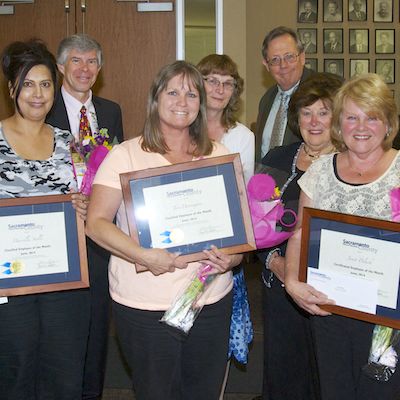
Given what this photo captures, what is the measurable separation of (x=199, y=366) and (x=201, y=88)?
1.07 m

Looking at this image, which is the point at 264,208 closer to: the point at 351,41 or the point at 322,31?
the point at 322,31

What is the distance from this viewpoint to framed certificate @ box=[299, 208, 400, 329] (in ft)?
6.54

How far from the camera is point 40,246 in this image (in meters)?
2.33

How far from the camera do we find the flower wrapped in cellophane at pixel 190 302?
7.18 ft

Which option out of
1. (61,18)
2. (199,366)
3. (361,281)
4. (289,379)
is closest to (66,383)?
(199,366)

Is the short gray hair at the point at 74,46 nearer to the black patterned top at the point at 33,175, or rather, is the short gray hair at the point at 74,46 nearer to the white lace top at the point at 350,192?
the black patterned top at the point at 33,175

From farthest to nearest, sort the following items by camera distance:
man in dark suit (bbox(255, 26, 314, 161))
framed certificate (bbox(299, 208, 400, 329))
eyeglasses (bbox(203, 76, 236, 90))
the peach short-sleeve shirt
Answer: man in dark suit (bbox(255, 26, 314, 161)) < eyeglasses (bbox(203, 76, 236, 90)) < the peach short-sleeve shirt < framed certificate (bbox(299, 208, 400, 329))

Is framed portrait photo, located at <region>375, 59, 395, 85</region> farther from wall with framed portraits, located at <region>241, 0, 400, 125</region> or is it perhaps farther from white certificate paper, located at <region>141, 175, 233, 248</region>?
white certificate paper, located at <region>141, 175, 233, 248</region>

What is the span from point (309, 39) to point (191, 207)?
224 inches

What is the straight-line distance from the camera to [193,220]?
7.20 feet

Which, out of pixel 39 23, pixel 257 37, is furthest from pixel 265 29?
pixel 39 23

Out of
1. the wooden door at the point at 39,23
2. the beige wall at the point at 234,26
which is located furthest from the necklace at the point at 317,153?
the wooden door at the point at 39,23

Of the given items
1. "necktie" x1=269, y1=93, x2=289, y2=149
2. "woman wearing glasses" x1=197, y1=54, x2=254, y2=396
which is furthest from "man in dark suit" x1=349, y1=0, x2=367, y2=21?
"woman wearing glasses" x1=197, y1=54, x2=254, y2=396

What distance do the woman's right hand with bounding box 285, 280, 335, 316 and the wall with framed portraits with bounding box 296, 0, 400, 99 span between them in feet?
18.3
